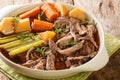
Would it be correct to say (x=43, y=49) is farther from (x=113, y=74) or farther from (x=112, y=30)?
(x=112, y=30)

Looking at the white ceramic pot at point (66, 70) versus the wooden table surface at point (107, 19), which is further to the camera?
the wooden table surface at point (107, 19)

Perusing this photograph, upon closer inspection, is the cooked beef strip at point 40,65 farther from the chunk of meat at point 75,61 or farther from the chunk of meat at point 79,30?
the chunk of meat at point 79,30

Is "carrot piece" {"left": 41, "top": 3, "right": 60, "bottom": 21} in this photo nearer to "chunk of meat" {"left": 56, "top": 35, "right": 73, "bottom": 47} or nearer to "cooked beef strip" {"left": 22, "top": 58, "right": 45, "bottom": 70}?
"chunk of meat" {"left": 56, "top": 35, "right": 73, "bottom": 47}

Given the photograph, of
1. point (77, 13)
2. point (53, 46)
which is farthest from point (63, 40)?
point (77, 13)

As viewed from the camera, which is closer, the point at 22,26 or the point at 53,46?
the point at 53,46

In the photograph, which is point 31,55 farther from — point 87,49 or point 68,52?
point 87,49

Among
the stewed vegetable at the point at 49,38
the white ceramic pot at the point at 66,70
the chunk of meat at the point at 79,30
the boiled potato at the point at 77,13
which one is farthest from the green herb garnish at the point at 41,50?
the boiled potato at the point at 77,13

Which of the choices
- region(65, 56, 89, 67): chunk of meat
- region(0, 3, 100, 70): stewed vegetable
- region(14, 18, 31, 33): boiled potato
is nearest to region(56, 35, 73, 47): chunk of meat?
region(0, 3, 100, 70): stewed vegetable
